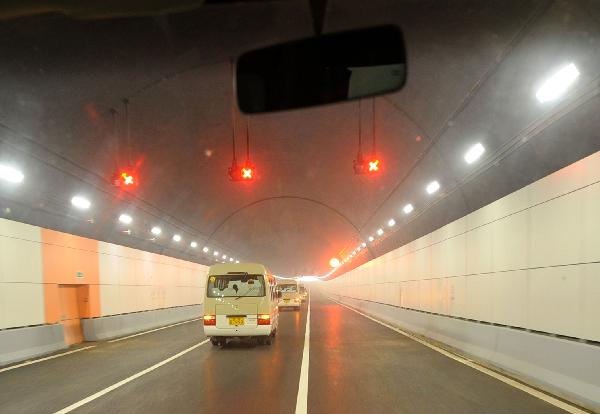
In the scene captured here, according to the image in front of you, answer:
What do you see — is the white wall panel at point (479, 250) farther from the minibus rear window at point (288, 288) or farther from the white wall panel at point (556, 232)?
the minibus rear window at point (288, 288)

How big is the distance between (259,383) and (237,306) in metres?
7.18

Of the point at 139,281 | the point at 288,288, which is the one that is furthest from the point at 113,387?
the point at 288,288

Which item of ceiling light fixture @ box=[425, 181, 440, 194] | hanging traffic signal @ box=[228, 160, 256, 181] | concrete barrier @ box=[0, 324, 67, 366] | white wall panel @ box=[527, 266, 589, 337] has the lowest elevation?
concrete barrier @ box=[0, 324, 67, 366]

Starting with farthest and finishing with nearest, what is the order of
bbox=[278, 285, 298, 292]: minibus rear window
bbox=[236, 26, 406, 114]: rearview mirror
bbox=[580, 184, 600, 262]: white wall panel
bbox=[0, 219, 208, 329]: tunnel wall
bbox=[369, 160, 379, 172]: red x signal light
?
1. bbox=[278, 285, 298, 292]: minibus rear window
2. bbox=[0, 219, 208, 329]: tunnel wall
3. bbox=[369, 160, 379, 172]: red x signal light
4. bbox=[580, 184, 600, 262]: white wall panel
5. bbox=[236, 26, 406, 114]: rearview mirror

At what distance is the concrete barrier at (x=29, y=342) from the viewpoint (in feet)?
47.4

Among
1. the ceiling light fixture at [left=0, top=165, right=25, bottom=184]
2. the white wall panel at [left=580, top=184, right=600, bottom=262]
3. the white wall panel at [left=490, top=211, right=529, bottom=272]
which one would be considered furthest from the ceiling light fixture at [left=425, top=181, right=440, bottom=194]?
the ceiling light fixture at [left=0, top=165, right=25, bottom=184]

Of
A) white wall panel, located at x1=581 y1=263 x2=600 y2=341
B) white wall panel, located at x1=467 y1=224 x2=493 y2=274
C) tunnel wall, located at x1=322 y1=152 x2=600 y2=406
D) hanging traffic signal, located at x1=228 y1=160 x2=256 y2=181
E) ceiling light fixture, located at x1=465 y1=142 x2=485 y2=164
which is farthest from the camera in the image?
ceiling light fixture, located at x1=465 y1=142 x2=485 y2=164

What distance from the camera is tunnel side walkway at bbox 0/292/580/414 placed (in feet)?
29.2

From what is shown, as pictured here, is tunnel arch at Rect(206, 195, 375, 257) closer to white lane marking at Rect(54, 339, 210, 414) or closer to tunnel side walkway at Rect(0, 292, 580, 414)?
tunnel side walkway at Rect(0, 292, 580, 414)

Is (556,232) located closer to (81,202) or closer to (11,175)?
(11,175)

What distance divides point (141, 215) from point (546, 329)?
20.3 metres

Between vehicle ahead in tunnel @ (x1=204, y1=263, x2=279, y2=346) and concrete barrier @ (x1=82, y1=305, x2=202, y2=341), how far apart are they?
5063 mm

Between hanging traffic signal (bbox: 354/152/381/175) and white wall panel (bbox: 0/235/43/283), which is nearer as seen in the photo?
hanging traffic signal (bbox: 354/152/381/175)

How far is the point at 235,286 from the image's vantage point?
1898cm
